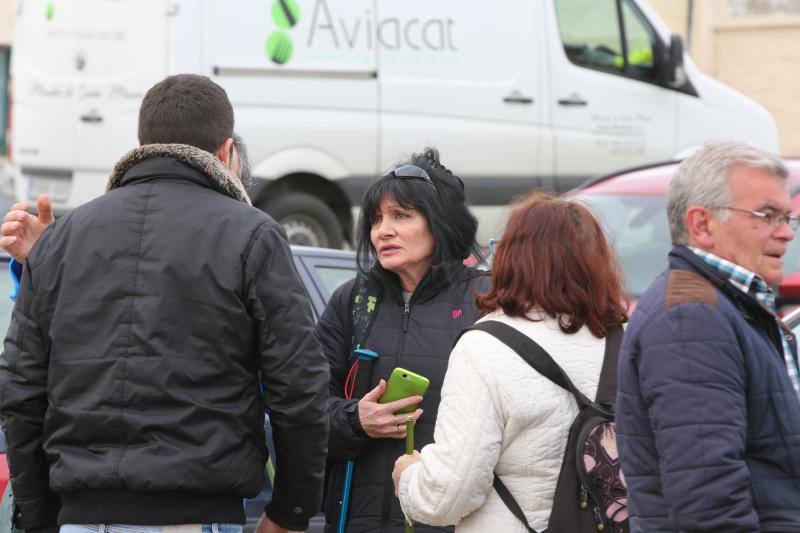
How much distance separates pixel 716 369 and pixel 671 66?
8.23 meters

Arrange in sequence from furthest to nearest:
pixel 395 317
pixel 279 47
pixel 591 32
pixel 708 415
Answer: pixel 591 32
pixel 279 47
pixel 395 317
pixel 708 415

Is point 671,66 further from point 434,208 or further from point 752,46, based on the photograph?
point 752,46

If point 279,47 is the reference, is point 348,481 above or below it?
below

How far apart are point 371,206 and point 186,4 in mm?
5138

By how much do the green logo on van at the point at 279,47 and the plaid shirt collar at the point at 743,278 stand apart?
6567mm

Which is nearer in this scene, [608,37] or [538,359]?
[538,359]

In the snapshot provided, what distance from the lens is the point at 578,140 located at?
10.2m

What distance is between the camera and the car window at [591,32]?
10109mm

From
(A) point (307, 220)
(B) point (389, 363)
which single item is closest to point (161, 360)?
(B) point (389, 363)

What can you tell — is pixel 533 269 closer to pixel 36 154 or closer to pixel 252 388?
pixel 252 388

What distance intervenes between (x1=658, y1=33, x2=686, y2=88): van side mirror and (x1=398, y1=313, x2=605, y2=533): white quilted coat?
25.1 feet

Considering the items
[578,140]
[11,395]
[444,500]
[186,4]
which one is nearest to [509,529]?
[444,500]

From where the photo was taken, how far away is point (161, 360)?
293 centimetres

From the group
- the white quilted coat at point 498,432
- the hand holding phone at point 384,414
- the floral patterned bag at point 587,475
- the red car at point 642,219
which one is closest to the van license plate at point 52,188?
the red car at point 642,219
